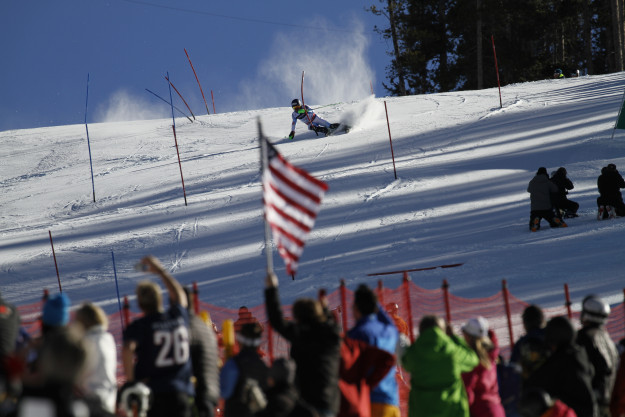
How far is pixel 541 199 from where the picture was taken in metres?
14.3

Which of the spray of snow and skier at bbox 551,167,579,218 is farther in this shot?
the spray of snow

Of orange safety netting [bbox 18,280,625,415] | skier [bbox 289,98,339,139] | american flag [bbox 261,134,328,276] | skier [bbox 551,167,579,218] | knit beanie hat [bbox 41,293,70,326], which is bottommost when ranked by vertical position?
orange safety netting [bbox 18,280,625,415]

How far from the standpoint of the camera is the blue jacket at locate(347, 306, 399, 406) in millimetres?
5473

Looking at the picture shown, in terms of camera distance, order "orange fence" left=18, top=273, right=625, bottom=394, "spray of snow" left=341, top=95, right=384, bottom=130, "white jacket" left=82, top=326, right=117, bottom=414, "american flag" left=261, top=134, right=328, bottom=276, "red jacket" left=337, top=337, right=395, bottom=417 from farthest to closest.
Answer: "spray of snow" left=341, top=95, right=384, bottom=130 < "orange fence" left=18, top=273, right=625, bottom=394 < "american flag" left=261, top=134, right=328, bottom=276 < "red jacket" left=337, top=337, right=395, bottom=417 < "white jacket" left=82, top=326, right=117, bottom=414

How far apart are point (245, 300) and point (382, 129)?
14778mm

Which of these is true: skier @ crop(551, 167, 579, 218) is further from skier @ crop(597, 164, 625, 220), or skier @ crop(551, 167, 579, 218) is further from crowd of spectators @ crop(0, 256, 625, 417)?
crowd of spectators @ crop(0, 256, 625, 417)

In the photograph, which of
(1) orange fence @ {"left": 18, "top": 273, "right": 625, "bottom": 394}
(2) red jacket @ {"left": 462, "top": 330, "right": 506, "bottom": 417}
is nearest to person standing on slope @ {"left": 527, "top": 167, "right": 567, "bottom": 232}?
(1) orange fence @ {"left": 18, "top": 273, "right": 625, "bottom": 394}

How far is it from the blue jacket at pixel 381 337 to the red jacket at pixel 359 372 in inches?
2.5

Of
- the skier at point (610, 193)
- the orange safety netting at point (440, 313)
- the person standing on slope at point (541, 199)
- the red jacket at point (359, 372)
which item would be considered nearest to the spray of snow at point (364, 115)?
the person standing on slope at point (541, 199)

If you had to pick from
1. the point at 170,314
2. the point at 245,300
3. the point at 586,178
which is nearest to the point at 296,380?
the point at 170,314

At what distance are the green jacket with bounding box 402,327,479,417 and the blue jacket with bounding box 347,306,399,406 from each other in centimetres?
16

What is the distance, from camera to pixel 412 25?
4953cm

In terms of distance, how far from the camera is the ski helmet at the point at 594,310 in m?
5.56

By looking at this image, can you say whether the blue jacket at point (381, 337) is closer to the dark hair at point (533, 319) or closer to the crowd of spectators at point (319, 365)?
the crowd of spectators at point (319, 365)
